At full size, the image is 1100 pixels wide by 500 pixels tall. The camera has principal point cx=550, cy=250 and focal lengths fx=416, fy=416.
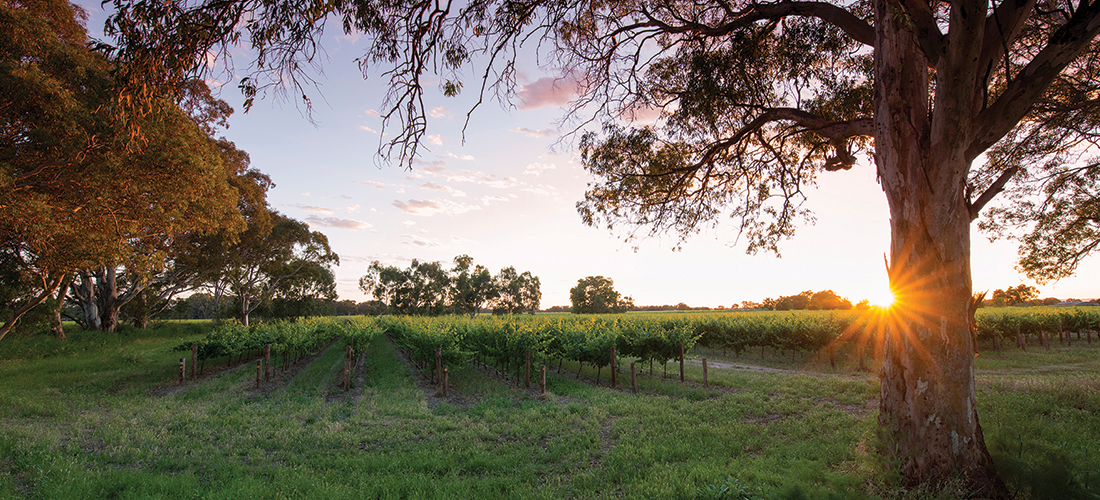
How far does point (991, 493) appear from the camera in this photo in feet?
14.8

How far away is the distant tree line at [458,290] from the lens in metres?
67.7

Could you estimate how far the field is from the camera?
5.16 metres

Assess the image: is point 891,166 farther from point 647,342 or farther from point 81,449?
point 81,449

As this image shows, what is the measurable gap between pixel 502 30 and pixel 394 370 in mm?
15981

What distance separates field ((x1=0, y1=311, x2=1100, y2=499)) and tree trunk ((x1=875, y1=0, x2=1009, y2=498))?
40 cm

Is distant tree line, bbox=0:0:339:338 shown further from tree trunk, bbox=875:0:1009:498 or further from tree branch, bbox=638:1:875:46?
tree trunk, bbox=875:0:1009:498

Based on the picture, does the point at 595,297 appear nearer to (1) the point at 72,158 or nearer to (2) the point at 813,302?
(2) the point at 813,302

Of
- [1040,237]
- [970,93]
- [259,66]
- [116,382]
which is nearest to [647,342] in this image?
[970,93]

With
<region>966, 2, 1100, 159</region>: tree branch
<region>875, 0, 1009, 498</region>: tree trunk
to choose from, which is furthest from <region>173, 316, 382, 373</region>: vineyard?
<region>966, 2, 1100, 159</region>: tree branch

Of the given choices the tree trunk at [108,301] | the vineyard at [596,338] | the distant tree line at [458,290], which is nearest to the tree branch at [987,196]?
the vineyard at [596,338]

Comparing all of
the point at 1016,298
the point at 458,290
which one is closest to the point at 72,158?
the point at 458,290

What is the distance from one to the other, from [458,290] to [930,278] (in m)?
66.3

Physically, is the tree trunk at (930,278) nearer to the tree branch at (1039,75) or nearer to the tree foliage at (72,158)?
the tree branch at (1039,75)

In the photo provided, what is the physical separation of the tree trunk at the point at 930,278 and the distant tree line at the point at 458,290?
210 feet
